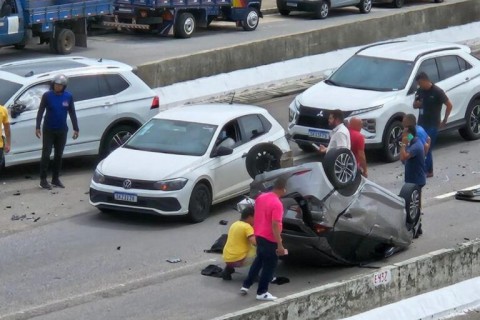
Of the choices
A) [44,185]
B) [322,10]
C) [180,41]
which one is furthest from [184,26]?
[44,185]

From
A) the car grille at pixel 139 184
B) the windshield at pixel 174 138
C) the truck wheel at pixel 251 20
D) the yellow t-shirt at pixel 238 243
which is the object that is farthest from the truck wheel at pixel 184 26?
the yellow t-shirt at pixel 238 243

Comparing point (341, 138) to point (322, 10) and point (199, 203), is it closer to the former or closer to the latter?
point (199, 203)

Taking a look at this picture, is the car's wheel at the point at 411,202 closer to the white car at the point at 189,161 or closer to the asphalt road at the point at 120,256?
the asphalt road at the point at 120,256

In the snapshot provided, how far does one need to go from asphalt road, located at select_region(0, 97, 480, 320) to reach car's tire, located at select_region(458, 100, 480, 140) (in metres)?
2.67

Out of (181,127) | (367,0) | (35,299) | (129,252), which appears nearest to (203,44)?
(367,0)

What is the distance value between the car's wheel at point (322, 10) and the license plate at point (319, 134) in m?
16.2

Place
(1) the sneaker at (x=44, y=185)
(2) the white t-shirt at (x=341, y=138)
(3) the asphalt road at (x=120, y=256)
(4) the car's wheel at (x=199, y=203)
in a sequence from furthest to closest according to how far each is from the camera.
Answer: (1) the sneaker at (x=44, y=185), (2) the white t-shirt at (x=341, y=138), (4) the car's wheel at (x=199, y=203), (3) the asphalt road at (x=120, y=256)

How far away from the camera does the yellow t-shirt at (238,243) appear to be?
495 inches

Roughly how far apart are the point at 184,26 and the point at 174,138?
1525 cm

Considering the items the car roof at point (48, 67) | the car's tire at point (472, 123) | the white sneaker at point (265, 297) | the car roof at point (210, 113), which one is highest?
the car roof at point (48, 67)

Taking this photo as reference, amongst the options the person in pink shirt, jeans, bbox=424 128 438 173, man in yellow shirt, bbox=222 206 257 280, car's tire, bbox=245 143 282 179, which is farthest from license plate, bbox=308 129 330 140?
the person in pink shirt

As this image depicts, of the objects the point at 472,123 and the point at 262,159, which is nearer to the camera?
the point at 262,159

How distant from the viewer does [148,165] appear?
1562 centimetres

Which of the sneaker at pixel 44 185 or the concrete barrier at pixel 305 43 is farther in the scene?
the concrete barrier at pixel 305 43
